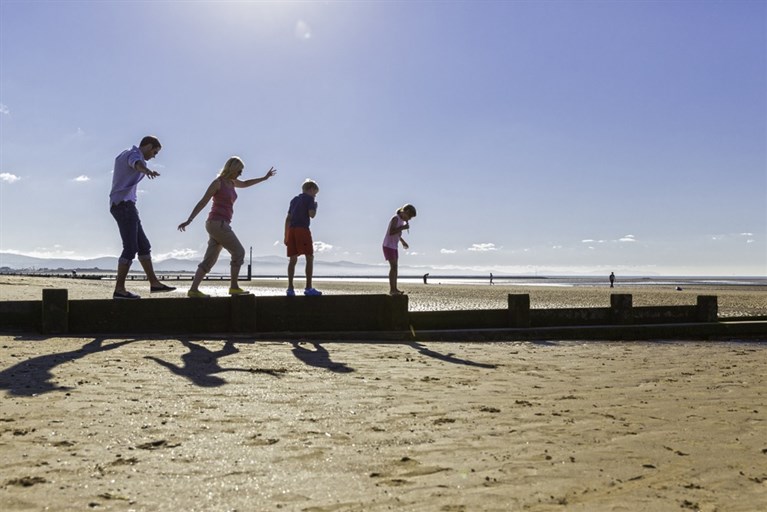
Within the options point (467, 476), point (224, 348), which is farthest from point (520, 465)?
point (224, 348)

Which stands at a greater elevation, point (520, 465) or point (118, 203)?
point (118, 203)

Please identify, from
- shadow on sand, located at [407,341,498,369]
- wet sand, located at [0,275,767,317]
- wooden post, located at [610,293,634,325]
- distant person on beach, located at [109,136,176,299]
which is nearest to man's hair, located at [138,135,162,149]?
distant person on beach, located at [109,136,176,299]

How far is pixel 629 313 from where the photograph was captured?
30.8ft

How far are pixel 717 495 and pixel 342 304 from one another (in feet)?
18.4

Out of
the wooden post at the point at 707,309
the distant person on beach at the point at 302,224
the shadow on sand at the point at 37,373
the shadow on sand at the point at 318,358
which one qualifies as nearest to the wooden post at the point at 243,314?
the shadow on sand at the point at 318,358

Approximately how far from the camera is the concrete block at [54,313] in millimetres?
7141

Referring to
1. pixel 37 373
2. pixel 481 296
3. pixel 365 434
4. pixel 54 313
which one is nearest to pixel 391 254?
pixel 54 313

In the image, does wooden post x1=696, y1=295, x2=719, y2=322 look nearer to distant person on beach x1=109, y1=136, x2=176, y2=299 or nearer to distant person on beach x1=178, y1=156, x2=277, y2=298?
distant person on beach x1=178, y1=156, x2=277, y2=298

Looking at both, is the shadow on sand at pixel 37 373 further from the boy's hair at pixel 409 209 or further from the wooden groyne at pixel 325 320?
the boy's hair at pixel 409 209

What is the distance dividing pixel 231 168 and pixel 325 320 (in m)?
2.34

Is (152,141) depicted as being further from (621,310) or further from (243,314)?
(621,310)

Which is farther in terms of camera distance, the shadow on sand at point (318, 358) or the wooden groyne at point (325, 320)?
the wooden groyne at point (325, 320)

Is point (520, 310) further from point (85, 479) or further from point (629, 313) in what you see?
point (85, 479)

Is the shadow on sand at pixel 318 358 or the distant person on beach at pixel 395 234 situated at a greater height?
the distant person on beach at pixel 395 234
